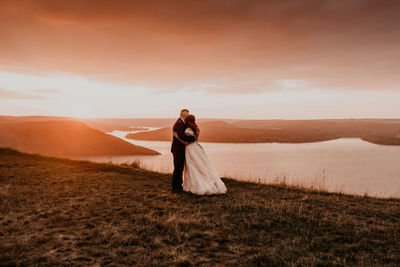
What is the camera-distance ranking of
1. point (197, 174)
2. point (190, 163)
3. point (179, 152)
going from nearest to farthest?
point (197, 174)
point (190, 163)
point (179, 152)

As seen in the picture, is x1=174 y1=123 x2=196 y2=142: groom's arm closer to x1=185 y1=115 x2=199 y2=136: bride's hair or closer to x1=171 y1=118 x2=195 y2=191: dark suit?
x1=171 y1=118 x2=195 y2=191: dark suit

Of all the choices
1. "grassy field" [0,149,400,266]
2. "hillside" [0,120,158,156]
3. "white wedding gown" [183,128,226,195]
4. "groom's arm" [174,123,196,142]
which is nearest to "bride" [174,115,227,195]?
"white wedding gown" [183,128,226,195]

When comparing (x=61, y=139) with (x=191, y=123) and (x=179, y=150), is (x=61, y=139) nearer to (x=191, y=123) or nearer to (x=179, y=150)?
(x=179, y=150)

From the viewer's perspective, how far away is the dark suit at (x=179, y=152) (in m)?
9.47

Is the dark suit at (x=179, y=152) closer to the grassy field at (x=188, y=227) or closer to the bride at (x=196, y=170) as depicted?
the bride at (x=196, y=170)

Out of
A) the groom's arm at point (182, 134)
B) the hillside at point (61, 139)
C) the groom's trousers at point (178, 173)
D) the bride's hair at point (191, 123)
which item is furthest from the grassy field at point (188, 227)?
the hillside at point (61, 139)

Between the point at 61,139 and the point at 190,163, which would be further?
the point at 61,139

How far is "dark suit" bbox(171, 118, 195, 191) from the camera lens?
373 inches

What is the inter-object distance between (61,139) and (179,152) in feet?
184

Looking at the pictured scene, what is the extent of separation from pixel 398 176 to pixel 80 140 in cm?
5966

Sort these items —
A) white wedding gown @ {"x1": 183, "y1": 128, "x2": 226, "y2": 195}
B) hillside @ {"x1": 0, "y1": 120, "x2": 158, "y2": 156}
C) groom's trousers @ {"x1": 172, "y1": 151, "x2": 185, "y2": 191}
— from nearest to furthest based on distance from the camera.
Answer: white wedding gown @ {"x1": 183, "y1": 128, "x2": 226, "y2": 195} < groom's trousers @ {"x1": 172, "y1": 151, "x2": 185, "y2": 191} < hillside @ {"x1": 0, "y1": 120, "x2": 158, "y2": 156}

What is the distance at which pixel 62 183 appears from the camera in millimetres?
10336

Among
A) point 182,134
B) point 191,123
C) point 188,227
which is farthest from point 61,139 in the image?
point 188,227

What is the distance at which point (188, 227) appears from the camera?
5906 mm
